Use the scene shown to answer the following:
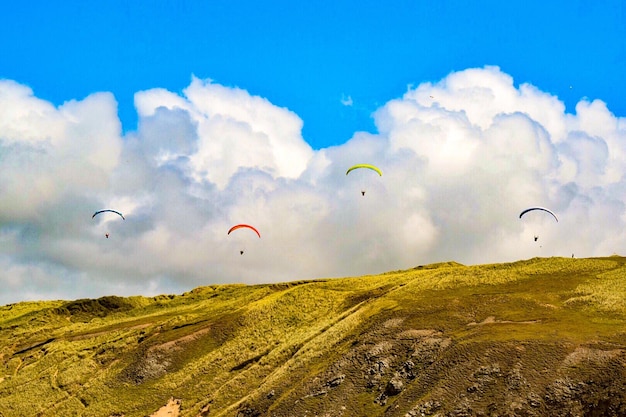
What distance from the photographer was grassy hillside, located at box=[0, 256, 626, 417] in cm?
6312

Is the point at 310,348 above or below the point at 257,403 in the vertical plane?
above

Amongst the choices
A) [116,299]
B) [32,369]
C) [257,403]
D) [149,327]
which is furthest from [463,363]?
[116,299]

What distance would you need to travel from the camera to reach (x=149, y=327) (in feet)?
399

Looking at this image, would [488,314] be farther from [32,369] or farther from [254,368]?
[32,369]

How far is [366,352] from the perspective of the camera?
79.0 m

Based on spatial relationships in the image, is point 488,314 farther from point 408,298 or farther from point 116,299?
point 116,299

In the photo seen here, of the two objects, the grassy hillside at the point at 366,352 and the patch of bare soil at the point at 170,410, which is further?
the patch of bare soil at the point at 170,410

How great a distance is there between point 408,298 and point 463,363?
26398 millimetres

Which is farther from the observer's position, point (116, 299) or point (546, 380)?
point (116, 299)

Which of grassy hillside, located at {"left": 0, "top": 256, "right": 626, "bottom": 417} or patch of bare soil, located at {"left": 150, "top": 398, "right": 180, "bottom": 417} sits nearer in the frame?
grassy hillside, located at {"left": 0, "top": 256, "right": 626, "bottom": 417}

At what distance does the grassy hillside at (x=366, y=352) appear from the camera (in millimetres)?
63125

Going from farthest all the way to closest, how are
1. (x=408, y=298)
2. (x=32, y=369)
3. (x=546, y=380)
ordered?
(x=32, y=369), (x=408, y=298), (x=546, y=380)

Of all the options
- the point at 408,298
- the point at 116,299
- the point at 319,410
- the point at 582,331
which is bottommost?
the point at 319,410

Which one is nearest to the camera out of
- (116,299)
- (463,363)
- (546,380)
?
(546,380)
